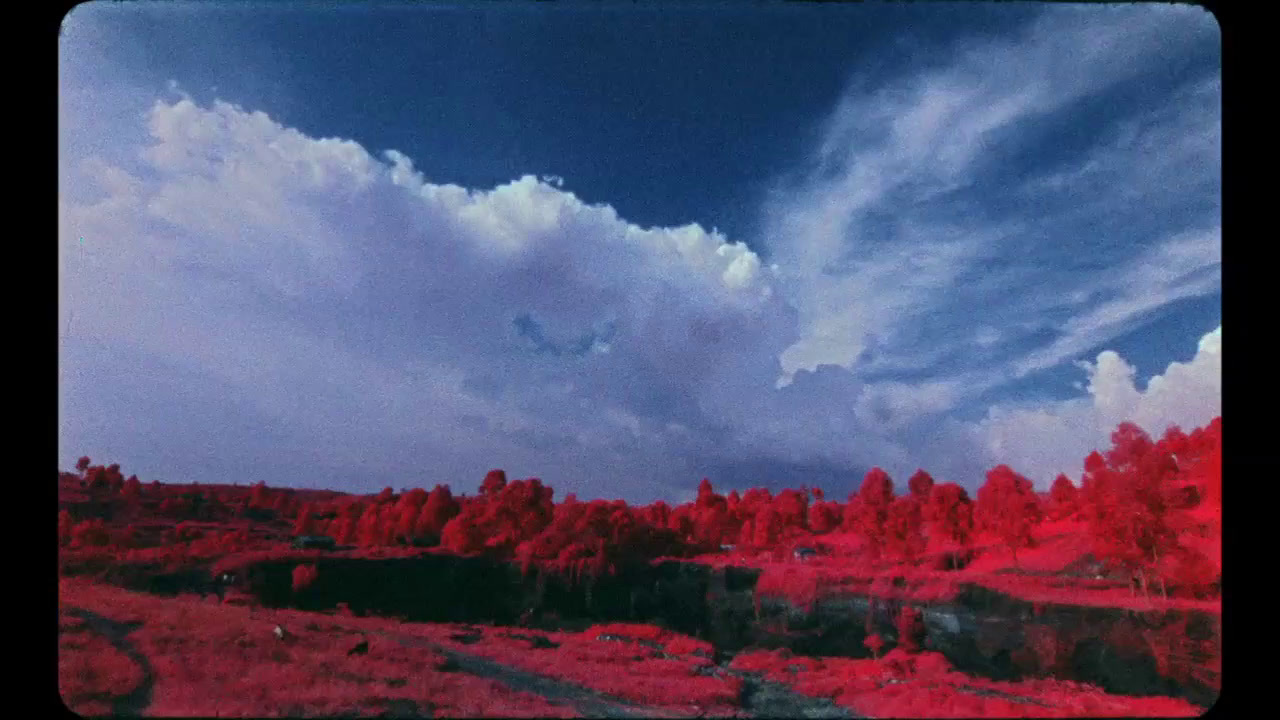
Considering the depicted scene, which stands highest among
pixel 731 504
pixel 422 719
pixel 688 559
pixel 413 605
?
pixel 731 504

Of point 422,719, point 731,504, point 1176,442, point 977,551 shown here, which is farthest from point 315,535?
point 1176,442

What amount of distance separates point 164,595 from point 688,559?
4.43 metres

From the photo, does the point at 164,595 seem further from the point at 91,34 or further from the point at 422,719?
the point at 91,34

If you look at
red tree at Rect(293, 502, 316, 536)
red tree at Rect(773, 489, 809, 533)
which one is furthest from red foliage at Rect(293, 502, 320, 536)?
red tree at Rect(773, 489, 809, 533)

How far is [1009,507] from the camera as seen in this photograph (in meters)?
4.52

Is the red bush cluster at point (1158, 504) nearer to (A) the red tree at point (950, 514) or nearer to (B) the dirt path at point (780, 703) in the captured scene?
(A) the red tree at point (950, 514)

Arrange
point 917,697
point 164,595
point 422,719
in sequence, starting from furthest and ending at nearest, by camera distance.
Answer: point 164,595 < point 917,697 < point 422,719

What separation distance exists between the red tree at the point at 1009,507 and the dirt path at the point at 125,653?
6.49 meters

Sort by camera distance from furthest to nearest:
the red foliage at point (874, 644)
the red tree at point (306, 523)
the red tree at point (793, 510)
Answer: the red tree at point (793, 510)
the red tree at point (306, 523)
the red foliage at point (874, 644)

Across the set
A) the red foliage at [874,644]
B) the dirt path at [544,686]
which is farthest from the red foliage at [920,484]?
the dirt path at [544,686]

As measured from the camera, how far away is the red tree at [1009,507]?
4402 mm

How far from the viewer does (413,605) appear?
4566 mm

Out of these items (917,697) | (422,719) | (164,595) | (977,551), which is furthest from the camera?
(977,551)

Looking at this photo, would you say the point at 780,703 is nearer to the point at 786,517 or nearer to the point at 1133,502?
the point at 786,517
